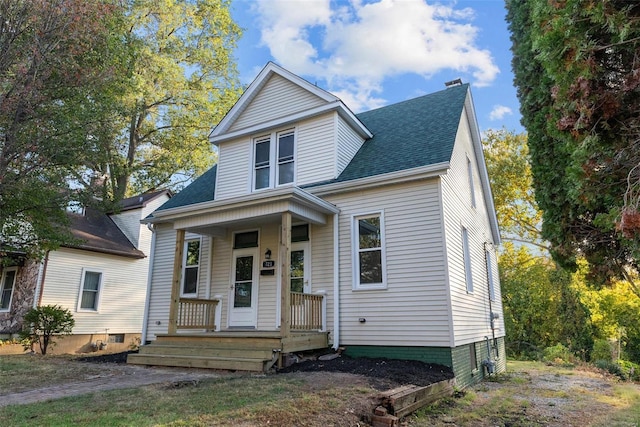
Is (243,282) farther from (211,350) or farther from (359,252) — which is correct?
(359,252)

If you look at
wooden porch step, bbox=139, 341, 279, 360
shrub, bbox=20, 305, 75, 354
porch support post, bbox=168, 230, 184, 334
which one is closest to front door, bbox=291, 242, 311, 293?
wooden porch step, bbox=139, 341, 279, 360

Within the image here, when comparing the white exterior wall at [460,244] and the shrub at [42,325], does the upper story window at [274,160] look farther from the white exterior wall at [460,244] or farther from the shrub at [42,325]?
the shrub at [42,325]

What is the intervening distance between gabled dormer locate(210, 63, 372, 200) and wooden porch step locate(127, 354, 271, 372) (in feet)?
15.1

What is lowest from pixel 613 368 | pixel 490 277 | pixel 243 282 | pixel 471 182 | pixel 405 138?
pixel 613 368

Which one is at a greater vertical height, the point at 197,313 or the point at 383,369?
the point at 197,313

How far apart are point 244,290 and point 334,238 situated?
9.07ft

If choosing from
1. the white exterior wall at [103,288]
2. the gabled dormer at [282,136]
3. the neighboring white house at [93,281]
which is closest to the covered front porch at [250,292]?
the gabled dormer at [282,136]

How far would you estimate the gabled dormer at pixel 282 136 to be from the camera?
1031cm

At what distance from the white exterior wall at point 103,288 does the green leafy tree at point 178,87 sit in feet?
16.3

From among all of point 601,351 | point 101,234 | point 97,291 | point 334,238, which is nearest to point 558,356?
point 601,351

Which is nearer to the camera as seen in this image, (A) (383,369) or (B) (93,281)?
(A) (383,369)

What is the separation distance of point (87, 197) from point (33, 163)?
5.18 ft

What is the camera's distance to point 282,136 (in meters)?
11.1

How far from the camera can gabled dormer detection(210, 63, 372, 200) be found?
1031 centimetres
